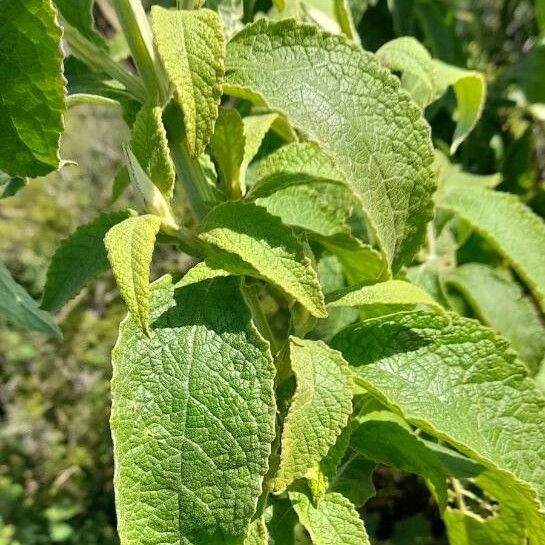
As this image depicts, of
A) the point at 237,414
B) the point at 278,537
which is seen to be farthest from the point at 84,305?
the point at 237,414

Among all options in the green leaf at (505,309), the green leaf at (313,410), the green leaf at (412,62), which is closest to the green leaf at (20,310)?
the green leaf at (313,410)

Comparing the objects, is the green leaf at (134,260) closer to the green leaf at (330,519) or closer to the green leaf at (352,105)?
the green leaf at (352,105)

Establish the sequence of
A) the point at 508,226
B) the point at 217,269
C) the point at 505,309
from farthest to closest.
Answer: the point at 505,309
the point at 508,226
the point at 217,269

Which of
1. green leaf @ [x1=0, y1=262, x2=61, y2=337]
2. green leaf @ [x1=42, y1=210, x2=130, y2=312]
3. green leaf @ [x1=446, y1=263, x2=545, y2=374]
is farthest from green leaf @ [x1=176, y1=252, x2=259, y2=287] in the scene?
green leaf @ [x1=446, y1=263, x2=545, y2=374]

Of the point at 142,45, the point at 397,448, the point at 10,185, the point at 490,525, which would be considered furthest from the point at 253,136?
the point at 490,525

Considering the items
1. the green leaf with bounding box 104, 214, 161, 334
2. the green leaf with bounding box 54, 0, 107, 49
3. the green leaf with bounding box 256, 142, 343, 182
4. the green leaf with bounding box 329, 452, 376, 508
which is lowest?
the green leaf with bounding box 329, 452, 376, 508

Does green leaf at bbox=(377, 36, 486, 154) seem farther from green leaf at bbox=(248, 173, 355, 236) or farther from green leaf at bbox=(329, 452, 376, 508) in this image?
green leaf at bbox=(329, 452, 376, 508)

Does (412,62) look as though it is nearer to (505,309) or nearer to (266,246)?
(266,246)
